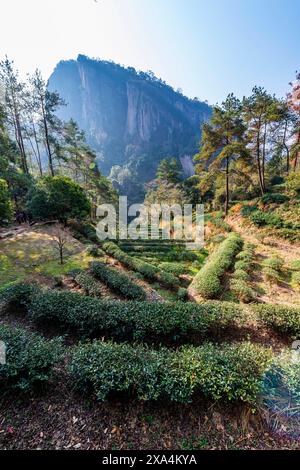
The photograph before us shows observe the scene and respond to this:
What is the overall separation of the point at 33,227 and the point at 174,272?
458 inches

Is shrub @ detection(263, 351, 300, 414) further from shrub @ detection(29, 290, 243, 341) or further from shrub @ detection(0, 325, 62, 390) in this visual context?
shrub @ detection(0, 325, 62, 390)

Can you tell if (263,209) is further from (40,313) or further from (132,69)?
(132,69)

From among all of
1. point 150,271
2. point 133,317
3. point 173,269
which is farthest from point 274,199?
point 133,317

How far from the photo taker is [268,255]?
1179cm

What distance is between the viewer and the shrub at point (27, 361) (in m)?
3.38

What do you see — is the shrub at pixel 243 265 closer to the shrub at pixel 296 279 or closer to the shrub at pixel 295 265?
the shrub at pixel 296 279

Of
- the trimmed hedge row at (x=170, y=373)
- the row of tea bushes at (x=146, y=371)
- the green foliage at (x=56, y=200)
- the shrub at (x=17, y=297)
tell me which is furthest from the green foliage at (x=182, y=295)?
the green foliage at (x=56, y=200)

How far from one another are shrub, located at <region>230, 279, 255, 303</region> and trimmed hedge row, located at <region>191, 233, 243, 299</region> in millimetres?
612

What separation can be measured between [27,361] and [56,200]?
557 inches

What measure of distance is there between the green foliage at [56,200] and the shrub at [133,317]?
11529 millimetres

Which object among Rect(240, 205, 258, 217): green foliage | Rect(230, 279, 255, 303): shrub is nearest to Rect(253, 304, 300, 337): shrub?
Rect(230, 279, 255, 303): shrub

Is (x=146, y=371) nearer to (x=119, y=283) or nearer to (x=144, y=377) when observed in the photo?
(x=144, y=377)

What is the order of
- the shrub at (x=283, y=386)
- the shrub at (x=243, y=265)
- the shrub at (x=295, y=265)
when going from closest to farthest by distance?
the shrub at (x=283, y=386) → the shrub at (x=295, y=265) → the shrub at (x=243, y=265)
